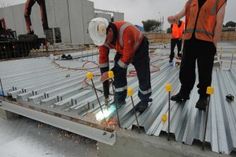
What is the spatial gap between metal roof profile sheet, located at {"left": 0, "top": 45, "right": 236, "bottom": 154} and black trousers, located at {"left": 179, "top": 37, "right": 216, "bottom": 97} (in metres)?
0.28

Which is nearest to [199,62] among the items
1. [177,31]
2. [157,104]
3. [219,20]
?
[219,20]

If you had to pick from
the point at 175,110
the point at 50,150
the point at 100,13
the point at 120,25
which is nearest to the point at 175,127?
the point at 175,110

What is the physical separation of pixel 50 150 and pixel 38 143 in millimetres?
245

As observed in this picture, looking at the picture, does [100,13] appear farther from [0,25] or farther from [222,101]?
[222,101]

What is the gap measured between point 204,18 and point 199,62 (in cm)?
44

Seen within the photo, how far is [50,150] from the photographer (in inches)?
80.6

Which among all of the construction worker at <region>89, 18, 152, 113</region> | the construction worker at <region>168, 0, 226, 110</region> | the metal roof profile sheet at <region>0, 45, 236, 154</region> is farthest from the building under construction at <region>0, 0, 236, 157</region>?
the construction worker at <region>168, 0, 226, 110</region>

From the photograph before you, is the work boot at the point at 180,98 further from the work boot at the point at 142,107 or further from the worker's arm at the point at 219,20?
the worker's arm at the point at 219,20

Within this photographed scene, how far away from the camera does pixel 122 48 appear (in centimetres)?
195

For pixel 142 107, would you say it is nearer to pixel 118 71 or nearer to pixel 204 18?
pixel 118 71

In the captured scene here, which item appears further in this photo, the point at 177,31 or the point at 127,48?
the point at 177,31

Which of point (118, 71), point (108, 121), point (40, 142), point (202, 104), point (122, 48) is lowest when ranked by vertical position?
point (40, 142)

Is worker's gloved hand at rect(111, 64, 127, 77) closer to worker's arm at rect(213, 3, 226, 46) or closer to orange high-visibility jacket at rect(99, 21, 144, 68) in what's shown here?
orange high-visibility jacket at rect(99, 21, 144, 68)

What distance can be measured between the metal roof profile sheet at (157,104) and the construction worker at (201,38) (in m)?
0.25
